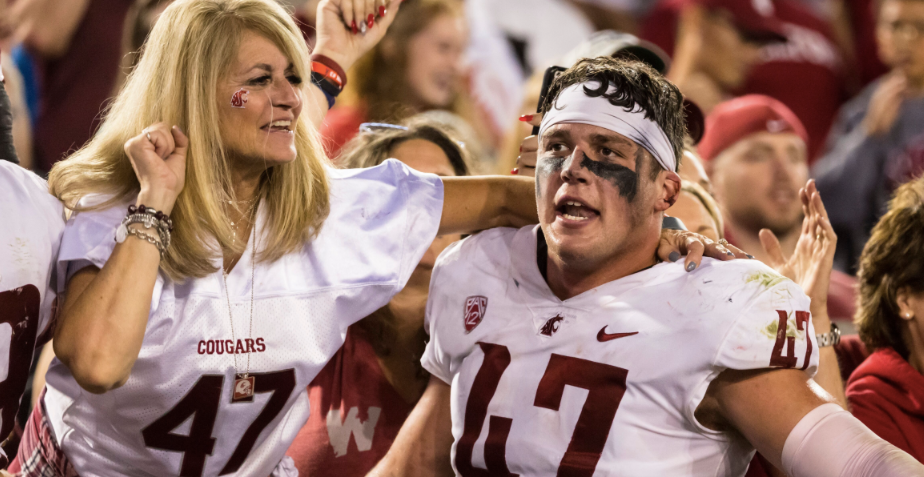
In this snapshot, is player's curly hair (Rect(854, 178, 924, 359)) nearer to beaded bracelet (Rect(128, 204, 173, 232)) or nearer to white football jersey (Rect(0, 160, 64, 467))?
beaded bracelet (Rect(128, 204, 173, 232))

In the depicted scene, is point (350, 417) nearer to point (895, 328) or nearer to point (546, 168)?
point (546, 168)

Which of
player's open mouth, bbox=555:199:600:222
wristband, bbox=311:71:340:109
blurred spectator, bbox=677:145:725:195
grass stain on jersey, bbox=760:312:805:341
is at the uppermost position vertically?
wristband, bbox=311:71:340:109

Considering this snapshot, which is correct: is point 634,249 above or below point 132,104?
below

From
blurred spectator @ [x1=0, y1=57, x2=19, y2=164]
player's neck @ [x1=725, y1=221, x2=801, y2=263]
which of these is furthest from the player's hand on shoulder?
player's neck @ [x1=725, y1=221, x2=801, y2=263]

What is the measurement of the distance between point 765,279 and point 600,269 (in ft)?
1.10

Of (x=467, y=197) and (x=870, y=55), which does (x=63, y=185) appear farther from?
(x=870, y=55)

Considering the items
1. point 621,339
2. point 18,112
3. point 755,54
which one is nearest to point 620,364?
point 621,339

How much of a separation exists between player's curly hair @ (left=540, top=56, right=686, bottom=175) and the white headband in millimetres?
11

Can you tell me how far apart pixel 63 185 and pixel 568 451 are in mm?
1152

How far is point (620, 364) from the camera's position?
1868mm

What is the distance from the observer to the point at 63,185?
1921 mm

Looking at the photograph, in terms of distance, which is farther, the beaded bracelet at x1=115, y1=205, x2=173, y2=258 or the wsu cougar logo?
the wsu cougar logo

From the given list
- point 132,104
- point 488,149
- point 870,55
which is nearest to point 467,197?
point 132,104

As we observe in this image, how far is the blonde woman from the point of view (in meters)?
1.91
